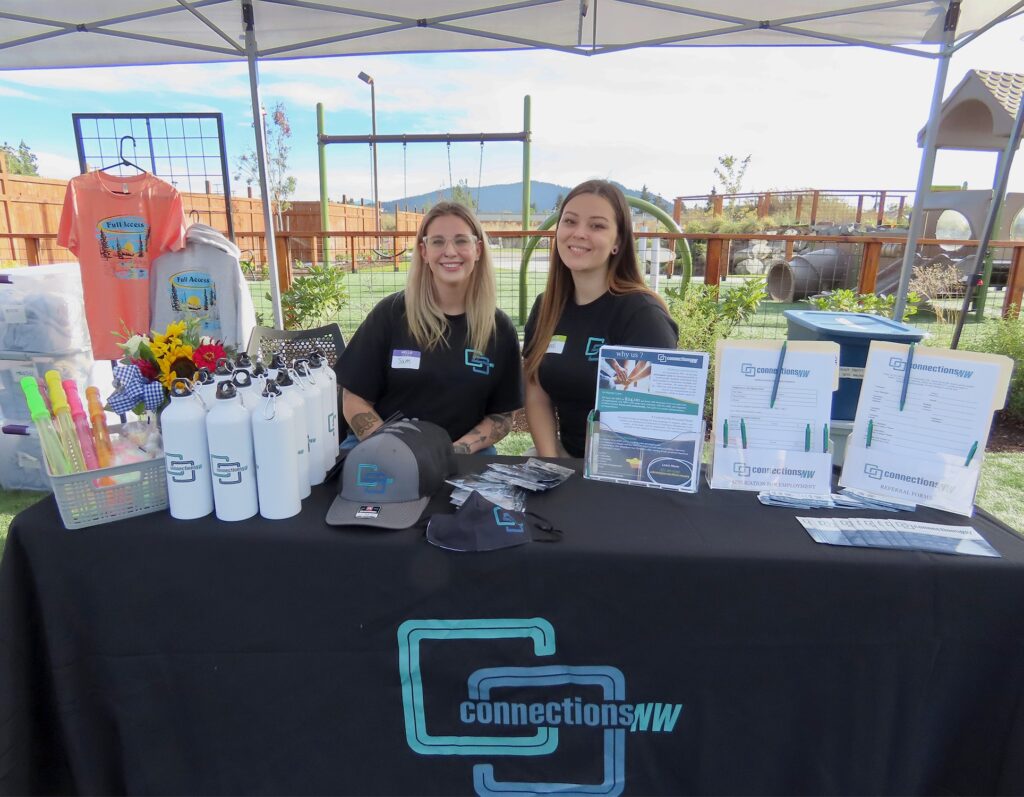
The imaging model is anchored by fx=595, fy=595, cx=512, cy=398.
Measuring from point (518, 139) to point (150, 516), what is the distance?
7.30m

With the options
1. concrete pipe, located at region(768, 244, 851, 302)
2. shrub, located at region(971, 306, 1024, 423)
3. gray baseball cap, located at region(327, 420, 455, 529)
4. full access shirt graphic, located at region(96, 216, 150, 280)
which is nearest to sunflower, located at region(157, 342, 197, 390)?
gray baseball cap, located at region(327, 420, 455, 529)

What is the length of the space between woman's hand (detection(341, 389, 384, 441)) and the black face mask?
0.86 metres

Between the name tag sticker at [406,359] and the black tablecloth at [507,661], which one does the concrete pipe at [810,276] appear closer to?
the name tag sticker at [406,359]

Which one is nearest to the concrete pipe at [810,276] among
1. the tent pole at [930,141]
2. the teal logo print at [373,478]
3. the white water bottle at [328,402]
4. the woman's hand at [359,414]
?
the tent pole at [930,141]

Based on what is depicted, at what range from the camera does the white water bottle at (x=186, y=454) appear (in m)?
1.09

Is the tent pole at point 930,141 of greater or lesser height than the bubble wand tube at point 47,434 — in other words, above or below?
above

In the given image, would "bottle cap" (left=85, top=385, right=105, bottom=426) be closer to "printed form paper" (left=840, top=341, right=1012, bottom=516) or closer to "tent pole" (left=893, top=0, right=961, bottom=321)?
"printed form paper" (left=840, top=341, right=1012, bottom=516)

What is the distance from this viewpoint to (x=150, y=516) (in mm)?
1201

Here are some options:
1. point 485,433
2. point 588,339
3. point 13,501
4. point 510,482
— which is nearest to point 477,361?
point 485,433

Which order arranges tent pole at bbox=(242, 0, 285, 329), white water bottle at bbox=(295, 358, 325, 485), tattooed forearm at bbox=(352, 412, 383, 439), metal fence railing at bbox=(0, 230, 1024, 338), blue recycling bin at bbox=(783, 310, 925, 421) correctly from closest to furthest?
white water bottle at bbox=(295, 358, 325, 485) < tattooed forearm at bbox=(352, 412, 383, 439) < blue recycling bin at bbox=(783, 310, 925, 421) < tent pole at bbox=(242, 0, 285, 329) < metal fence railing at bbox=(0, 230, 1024, 338)

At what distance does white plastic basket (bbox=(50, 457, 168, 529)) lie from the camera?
1.13 metres

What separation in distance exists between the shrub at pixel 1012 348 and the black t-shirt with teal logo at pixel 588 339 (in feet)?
12.1

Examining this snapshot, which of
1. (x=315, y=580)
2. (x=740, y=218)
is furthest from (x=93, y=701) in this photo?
(x=740, y=218)

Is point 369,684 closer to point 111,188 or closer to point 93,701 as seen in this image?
point 93,701
